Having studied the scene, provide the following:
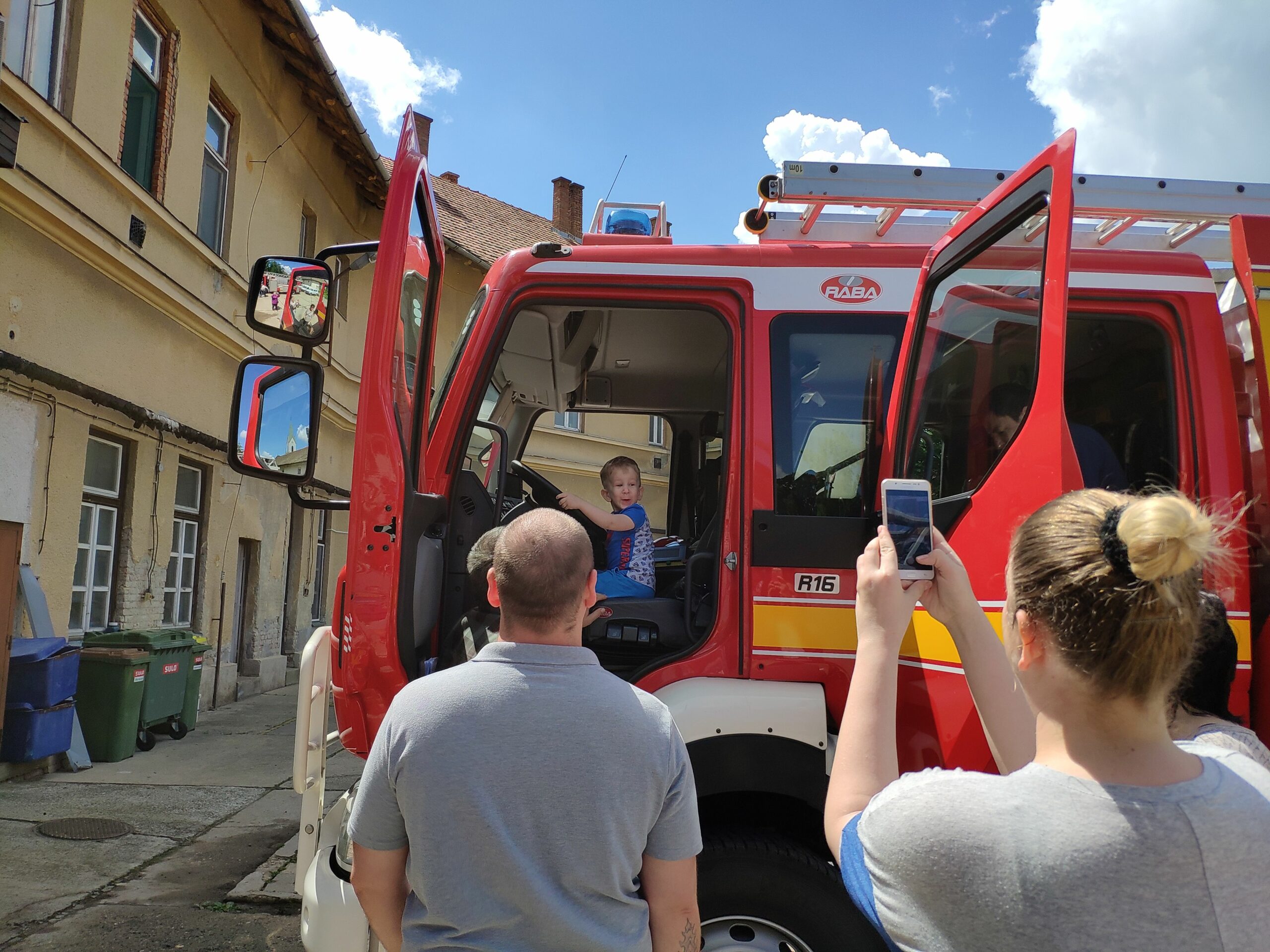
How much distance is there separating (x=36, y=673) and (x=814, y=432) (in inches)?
275

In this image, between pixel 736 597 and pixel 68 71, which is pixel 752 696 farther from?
pixel 68 71

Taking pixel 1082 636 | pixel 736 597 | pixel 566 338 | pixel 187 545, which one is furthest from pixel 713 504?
pixel 187 545

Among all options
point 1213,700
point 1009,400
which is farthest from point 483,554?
point 1213,700

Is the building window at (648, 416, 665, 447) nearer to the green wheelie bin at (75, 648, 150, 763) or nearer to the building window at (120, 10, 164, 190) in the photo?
A: the green wheelie bin at (75, 648, 150, 763)

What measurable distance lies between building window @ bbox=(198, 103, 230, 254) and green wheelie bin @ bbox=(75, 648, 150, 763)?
4949 mm

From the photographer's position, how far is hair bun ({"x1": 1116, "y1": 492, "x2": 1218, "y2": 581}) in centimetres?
106

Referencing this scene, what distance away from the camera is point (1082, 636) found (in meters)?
1.14

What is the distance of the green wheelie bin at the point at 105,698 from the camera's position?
8.27 metres

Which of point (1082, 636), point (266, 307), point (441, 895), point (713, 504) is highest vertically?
point (266, 307)

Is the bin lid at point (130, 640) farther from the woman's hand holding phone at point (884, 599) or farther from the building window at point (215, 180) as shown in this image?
the woman's hand holding phone at point (884, 599)

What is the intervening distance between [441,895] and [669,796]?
0.43 meters

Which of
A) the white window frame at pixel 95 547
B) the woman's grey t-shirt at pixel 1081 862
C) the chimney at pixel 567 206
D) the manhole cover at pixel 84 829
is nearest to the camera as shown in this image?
the woman's grey t-shirt at pixel 1081 862

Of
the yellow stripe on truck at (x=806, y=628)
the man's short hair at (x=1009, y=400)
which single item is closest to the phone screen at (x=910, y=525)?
the man's short hair at (x=1009, y=400)

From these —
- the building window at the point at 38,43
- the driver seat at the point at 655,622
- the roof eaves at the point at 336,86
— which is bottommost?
the driver seat at the point at 655,622
